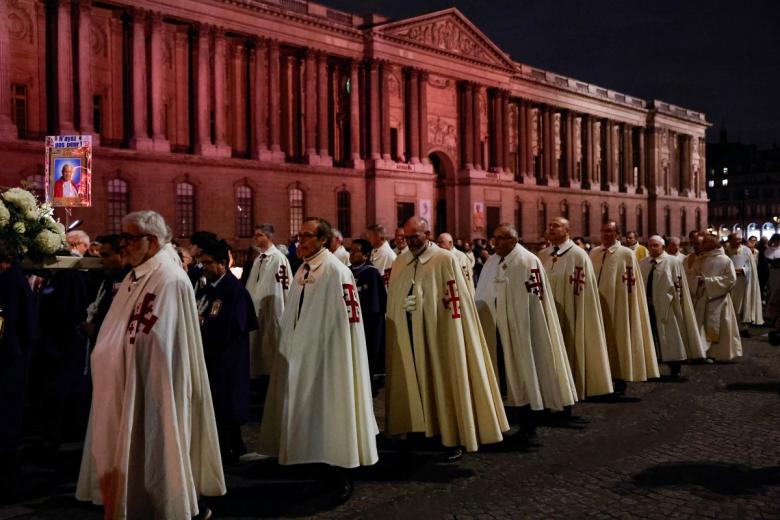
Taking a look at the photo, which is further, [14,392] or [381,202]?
[381,202]

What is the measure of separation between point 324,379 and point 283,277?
4780 mm

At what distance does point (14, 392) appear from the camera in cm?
591

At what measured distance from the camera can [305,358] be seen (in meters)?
5.78

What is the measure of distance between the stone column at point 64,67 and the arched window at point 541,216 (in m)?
34.8

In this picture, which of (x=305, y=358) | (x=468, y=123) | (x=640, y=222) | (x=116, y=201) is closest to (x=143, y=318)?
(x=305, y=358)

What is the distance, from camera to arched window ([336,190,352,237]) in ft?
A: 126

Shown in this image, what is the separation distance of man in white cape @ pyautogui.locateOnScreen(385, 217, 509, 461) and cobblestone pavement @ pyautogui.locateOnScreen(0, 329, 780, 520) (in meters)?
0.44

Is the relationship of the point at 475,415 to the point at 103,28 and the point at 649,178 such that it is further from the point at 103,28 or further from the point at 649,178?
the point at 649,178

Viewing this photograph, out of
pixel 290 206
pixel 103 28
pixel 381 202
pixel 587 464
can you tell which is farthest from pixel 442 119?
pixel 587 464

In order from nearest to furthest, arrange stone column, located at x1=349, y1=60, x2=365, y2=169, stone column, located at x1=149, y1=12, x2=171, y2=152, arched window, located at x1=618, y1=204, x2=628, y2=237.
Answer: stone column, located at x1=149, y1=12, x2=171, y2=152, stone column, located at x1=349, y1=60, x2=365, y2=169, arched window, located at x1=618, y1=204, x2=628, y2=237

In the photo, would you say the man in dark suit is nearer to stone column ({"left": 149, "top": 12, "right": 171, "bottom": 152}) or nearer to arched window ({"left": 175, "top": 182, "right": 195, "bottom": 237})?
stone column ({"left": 149, "top": 12, "right": 171, "bottom": 152})

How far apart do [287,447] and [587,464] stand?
3.07 metres

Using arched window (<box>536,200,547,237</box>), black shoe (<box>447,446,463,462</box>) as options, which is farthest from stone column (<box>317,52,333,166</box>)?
black shoe (<box>447,446,463,462</box>)

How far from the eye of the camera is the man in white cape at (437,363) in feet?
22.0
